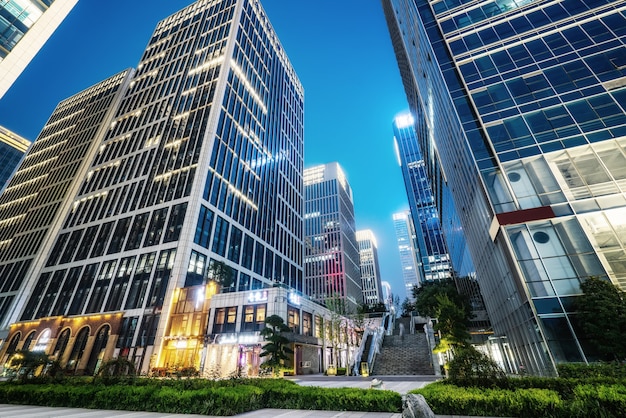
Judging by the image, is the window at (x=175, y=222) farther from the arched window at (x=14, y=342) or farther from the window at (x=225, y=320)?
the arched window at (x=14, y=342)

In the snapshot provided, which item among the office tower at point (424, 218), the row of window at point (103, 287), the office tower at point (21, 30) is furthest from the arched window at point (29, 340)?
the office tower at point (424, 218)

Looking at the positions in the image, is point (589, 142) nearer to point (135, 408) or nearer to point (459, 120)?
point (459, 120)

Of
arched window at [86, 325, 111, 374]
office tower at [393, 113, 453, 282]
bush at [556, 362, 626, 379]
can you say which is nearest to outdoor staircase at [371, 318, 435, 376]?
bush at [556, 362, 626, 379]

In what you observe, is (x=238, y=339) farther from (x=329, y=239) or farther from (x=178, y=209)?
(x=329, y=239)

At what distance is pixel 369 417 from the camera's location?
28.7 ft

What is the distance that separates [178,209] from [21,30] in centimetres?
2526

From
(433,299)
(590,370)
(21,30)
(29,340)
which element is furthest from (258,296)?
(29,340)

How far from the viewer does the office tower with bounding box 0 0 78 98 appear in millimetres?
19850

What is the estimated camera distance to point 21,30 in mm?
20828

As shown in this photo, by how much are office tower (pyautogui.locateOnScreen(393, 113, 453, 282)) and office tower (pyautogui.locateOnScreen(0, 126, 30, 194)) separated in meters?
133

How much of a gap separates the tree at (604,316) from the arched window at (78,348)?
52419 millimetres

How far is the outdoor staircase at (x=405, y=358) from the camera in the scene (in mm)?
25891

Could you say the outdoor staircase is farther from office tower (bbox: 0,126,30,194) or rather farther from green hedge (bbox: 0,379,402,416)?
office tower (bbox: 0,126,30,194)

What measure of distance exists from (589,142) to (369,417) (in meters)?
25.2
